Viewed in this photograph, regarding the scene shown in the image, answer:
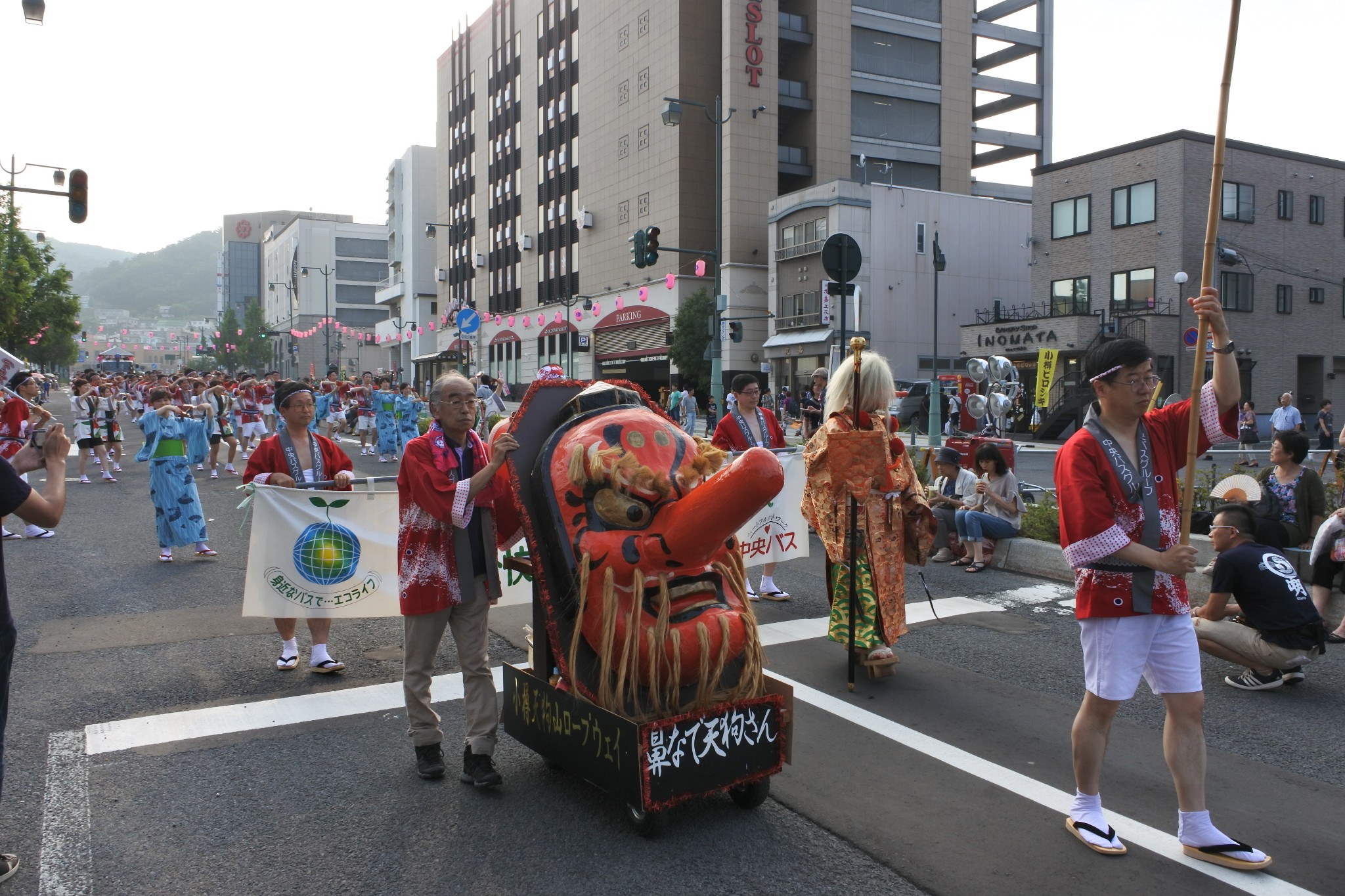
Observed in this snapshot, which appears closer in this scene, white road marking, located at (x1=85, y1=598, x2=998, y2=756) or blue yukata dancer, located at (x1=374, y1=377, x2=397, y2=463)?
white road marking, located at (x1=85, y1=598, x2=998, y2=756)

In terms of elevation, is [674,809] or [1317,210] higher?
[1317,210]

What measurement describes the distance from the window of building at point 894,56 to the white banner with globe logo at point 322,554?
42612 millimetres

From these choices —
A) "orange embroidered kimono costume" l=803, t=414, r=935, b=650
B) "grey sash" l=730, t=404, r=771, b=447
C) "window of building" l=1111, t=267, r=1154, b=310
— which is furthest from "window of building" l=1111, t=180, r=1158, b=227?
"orange embroidered kimono costume" l=803, t=414, r=935, b=650

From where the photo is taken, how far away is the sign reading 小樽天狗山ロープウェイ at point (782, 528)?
7734mm

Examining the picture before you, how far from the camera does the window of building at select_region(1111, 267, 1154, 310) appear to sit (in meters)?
31.6

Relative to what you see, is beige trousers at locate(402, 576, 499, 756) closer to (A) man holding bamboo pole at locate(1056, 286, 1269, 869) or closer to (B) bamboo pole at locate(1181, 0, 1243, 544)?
(A) man holding bamboo pole at locate(1056, 286, 1269, 869)

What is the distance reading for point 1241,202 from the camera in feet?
106

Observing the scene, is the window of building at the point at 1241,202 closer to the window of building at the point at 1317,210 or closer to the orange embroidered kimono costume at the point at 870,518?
the window of building at the point at 1317,210

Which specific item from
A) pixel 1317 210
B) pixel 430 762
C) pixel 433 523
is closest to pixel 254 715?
pixel 430 762

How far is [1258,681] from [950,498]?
4.19 m

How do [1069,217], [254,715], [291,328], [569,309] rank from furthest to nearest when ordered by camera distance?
1. [291,328]
2. [569,309]
3. [1069,217]
4. [254,715]

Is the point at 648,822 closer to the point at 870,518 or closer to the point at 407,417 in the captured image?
the point at 870,518

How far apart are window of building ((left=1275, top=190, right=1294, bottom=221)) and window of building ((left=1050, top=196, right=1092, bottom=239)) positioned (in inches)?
248

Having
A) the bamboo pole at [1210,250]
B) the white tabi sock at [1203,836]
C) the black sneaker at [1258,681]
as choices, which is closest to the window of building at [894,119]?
the black sneaker at [1258,681]
